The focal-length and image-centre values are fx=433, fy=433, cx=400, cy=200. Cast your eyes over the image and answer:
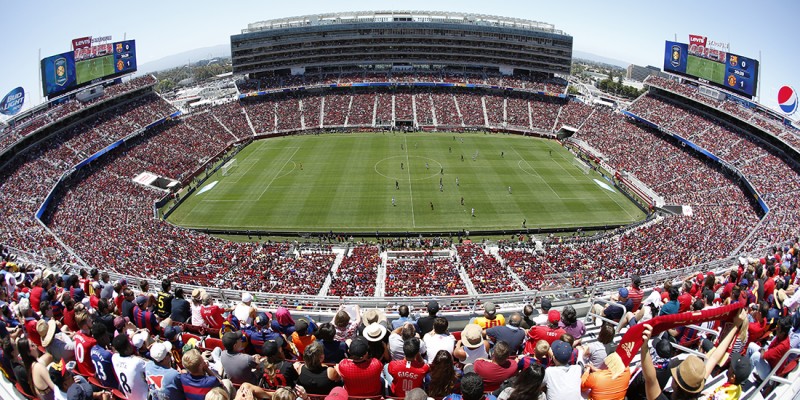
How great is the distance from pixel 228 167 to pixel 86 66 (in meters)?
22.5

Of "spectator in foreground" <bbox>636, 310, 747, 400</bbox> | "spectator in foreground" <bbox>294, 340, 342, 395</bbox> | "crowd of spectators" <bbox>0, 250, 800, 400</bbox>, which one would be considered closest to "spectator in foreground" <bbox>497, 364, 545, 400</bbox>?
"crowd of spectators" <bbox>0, 250, 800, 400</bbox>

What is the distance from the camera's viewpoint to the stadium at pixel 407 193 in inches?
504

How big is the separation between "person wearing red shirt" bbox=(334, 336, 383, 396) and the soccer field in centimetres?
3213

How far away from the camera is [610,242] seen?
34.0 metres

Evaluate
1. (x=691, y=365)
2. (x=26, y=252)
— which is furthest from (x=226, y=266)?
(x=691, y=365)

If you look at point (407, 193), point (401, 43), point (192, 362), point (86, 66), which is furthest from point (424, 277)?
point (401, 43)

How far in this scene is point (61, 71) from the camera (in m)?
51.9

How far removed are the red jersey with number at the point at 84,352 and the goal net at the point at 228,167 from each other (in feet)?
159

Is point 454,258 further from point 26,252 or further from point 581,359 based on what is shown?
point 26,252

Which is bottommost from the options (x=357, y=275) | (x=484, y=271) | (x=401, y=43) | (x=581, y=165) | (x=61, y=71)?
(x=357, y=275)

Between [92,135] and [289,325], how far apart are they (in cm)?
5600

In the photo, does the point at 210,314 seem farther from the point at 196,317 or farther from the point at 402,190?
the point at 402,190

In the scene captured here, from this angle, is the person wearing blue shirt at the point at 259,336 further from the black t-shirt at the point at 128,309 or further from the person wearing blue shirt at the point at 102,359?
the black t-shirt at the point at 128,309

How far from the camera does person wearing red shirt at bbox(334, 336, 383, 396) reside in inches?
256
